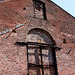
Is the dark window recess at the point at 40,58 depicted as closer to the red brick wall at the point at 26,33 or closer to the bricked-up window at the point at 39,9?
the red brick wall at the point at 26,33

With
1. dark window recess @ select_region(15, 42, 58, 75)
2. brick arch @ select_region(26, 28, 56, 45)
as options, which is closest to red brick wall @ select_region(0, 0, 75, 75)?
brick arch @ select_region(26, 28, 56, 45)

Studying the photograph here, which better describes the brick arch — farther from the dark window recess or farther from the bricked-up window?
the bricked-up window

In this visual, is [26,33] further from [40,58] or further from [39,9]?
[39,9]

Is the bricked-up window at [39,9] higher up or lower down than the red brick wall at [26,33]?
higher up

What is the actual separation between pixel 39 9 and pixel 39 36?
2046mm

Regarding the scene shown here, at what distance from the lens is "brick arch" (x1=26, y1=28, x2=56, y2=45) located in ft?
24.3

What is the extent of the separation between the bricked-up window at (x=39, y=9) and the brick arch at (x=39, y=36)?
3.43 feet

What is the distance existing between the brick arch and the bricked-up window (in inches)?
41.1

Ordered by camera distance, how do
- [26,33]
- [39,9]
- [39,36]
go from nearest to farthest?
[26,33] → [39,36] → [39,9]

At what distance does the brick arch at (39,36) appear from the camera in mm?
7403

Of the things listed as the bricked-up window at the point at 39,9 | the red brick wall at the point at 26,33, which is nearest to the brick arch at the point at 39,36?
the red brick wall at the point at 26,33

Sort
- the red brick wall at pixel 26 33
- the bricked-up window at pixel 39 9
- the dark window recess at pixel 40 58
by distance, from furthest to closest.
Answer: the bricked-up window at pixel 39 9 → the dark window recess at pixel 40 58 → the red brick wall at pixel 26 33

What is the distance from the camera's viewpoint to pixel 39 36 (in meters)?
7.71

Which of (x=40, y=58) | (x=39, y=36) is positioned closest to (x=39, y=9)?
(x=39, y=36)
